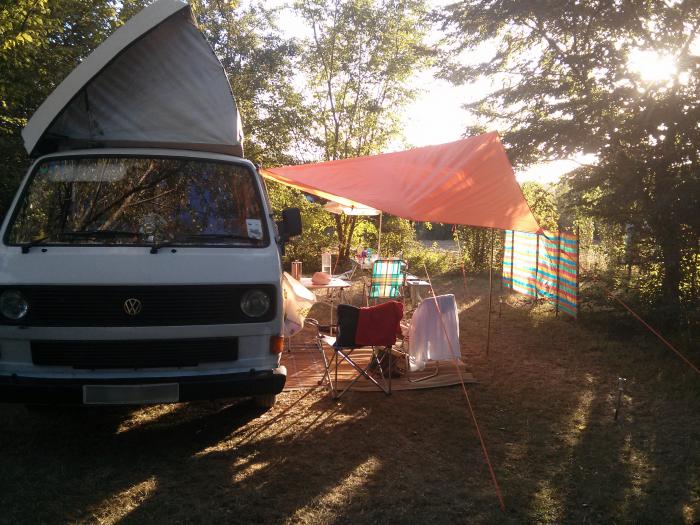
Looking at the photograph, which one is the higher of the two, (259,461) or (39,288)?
(39,288)

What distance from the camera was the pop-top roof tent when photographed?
13.7 feet

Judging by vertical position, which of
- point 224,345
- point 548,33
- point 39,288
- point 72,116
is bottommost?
point 224,345

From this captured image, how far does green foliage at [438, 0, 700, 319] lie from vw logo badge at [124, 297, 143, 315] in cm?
623

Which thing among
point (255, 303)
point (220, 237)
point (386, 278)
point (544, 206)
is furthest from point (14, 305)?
point (544, 206)

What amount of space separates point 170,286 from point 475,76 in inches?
340

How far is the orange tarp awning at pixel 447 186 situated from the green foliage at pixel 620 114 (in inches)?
87.6

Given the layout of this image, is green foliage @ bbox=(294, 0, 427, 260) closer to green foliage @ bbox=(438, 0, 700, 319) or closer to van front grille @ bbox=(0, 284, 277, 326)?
green foliage @ bbox=(438, 0, 700, 319)

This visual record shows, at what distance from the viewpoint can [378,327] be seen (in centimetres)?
515

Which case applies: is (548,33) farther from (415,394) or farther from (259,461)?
(259,461)

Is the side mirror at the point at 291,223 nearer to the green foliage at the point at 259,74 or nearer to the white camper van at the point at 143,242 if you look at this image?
the white camper van at the point at 143,242

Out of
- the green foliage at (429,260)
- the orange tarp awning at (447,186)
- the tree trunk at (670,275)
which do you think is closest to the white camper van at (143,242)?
the orange tarp awning at (447,186)

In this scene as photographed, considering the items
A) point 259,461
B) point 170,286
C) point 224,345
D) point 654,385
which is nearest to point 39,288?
point 170,286

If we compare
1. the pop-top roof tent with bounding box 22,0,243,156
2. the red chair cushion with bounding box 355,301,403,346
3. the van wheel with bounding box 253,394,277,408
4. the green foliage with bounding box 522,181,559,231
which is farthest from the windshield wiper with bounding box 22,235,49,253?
the green foliage with bounding box 522,181,559,231

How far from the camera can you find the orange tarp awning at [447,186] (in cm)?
557
